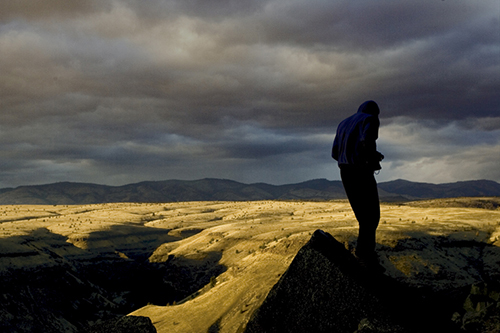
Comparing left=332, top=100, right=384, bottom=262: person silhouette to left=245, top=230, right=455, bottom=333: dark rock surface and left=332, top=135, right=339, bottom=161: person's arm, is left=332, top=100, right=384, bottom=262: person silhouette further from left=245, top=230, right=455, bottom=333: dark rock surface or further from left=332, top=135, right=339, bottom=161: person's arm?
left=245, top=230, right=455, bottom=333: dark rock surface

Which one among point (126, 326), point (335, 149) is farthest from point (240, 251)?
point (335, 149)

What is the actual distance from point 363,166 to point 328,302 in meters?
1.91

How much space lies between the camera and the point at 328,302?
16.3 feet

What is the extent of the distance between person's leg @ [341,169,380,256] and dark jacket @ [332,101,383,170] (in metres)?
0.17

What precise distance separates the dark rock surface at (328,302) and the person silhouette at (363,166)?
Result: 636 millimetres

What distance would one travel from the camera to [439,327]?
448 cm

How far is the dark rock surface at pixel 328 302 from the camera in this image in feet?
16.0

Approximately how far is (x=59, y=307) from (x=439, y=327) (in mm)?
27551

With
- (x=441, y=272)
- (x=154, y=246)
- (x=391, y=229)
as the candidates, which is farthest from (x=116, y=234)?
(x=441, y=272)

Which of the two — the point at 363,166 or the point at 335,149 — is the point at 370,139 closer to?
the point at 363,166

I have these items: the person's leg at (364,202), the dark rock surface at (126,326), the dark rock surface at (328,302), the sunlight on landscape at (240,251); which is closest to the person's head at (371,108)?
the person's leg at (364,202)

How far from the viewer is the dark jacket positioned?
545cm

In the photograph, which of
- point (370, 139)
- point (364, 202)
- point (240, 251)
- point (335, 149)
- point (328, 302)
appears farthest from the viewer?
point (240, 251)

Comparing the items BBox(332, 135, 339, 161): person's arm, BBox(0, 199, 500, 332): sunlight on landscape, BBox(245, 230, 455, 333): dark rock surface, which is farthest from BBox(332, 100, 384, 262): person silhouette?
BBox(0, 199, 500, 332): sunlight on landscape
